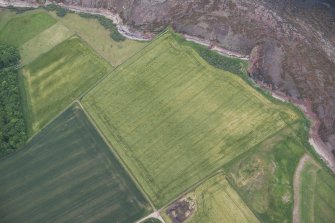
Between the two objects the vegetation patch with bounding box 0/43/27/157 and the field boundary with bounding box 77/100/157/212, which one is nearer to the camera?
the field boundary with bounding box 77/100/157/212

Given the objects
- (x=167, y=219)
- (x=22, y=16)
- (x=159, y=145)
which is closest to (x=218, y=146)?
(x=159, y=145)

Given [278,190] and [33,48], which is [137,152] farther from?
[33,48]

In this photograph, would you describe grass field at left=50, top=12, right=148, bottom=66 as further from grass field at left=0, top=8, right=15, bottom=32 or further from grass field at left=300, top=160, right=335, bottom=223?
grass field at left=300, top=160, right=335, bottom=223

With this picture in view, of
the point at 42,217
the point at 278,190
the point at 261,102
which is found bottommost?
the point at 42,217

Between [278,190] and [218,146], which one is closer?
[278,190]

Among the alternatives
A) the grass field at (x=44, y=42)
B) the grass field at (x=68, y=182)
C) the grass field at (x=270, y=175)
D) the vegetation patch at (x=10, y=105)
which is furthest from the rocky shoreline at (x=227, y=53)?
the grass field at (x=68, y=182)

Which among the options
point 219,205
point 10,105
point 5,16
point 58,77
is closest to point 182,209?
point 219,205

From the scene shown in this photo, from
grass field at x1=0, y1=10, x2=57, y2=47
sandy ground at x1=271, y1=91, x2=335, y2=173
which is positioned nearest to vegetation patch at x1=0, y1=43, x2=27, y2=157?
grass field at x1=0, y1=10, x2=57, y2=47
